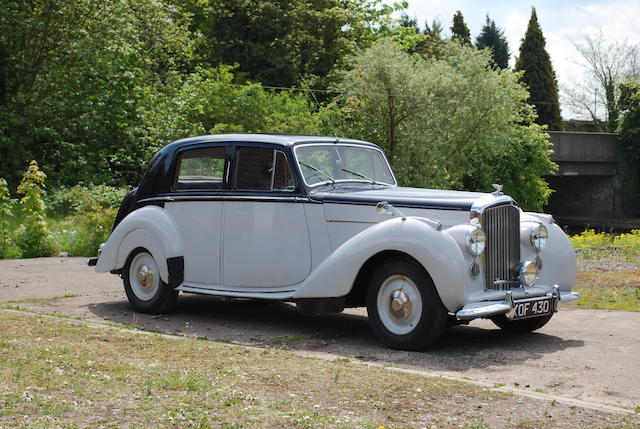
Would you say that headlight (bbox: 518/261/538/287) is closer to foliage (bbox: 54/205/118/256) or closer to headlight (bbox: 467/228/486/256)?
headlight (bbox: 467/228/486/256)

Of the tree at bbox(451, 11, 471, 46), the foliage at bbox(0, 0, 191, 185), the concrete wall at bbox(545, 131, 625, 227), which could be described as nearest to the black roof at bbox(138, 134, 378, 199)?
the foliage at bbox(0, 0, 191, 185)

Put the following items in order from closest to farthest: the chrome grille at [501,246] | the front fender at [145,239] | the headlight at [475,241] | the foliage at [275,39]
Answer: the headlight at [475,241] < the chrome grille at [501,246] < the front fender at [145,239] < the foliage at [275,39]

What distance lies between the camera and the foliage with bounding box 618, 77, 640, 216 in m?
48.6

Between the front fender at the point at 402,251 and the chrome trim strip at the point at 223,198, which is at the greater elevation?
the chrome trim strip at the point at 223,198

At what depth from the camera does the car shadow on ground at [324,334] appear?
7105 millimetres

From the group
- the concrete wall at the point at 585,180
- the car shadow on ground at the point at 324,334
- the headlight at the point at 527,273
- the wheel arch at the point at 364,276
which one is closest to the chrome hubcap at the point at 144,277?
the car shadow on ground at the point at 324,334

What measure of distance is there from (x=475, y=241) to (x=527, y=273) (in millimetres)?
828

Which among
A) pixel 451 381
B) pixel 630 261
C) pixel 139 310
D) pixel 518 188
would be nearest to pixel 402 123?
pixel 518 188

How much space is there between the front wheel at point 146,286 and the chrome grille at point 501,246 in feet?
11.3

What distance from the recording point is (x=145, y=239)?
30.5ft

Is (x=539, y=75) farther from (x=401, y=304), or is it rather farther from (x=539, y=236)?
(x=401, y=304)

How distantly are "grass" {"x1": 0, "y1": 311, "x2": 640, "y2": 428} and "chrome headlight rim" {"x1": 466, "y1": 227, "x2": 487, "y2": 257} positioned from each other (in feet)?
4.91

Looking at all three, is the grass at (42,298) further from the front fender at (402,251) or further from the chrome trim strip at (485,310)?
the chrome trim strip at (485,310)

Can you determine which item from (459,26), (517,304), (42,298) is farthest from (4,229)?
(459,26)
